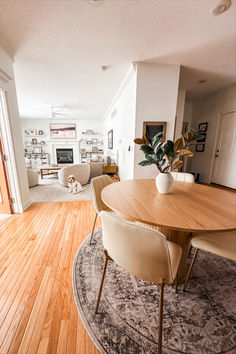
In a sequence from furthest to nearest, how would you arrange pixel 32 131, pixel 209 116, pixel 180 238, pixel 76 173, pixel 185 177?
pixel 32 131 → pixel 209 116 → pixel 76 173 → pixel 185 177 → pixel 180 238

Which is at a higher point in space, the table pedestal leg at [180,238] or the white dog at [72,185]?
the table pedestal leg at [180,238]

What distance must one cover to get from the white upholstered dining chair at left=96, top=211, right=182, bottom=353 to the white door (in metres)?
4.07

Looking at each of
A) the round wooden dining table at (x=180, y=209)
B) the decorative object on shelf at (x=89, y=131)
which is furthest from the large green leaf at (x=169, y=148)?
the decorative object on shelf at (x=89, y=131)

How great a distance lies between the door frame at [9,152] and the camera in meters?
2.15

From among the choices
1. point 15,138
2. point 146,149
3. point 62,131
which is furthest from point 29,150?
point 146,149

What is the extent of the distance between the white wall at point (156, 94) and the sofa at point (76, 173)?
1.77m

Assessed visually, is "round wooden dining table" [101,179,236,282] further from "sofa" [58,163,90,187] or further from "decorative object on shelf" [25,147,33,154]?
"decorative object on shelf" [25,147,33,154]

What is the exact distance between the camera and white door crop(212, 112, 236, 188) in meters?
3.74

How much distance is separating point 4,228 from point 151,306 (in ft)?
6.92

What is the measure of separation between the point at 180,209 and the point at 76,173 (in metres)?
3.29

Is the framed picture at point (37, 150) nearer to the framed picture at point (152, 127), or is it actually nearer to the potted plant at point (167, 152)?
the framed picture at point (152, 127)

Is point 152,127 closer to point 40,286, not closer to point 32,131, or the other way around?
point 40,286

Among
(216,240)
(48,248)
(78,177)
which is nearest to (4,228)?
(48,248)

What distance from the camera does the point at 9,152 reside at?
228 centimetres
